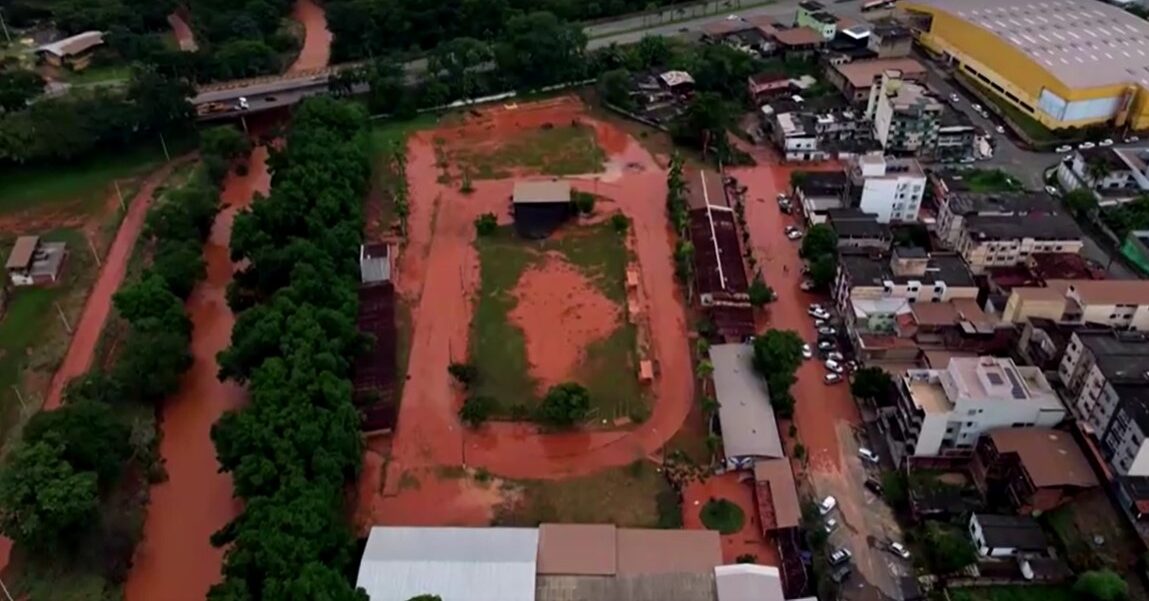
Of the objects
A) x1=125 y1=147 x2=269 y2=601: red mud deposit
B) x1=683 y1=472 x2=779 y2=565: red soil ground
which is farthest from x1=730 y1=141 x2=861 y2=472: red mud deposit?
x1=125 y1=147 x2=269 y2=601: red mud deposit

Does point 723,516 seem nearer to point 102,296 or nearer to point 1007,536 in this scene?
point 1007,536

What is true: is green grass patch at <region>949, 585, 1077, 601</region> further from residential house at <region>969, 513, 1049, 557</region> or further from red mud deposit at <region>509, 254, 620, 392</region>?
red mud deposit at <region>509, 254, 620, 392</region>

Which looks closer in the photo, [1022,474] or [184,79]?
[1022,474]

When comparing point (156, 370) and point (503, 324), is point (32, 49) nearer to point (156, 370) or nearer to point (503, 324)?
point (156, 370)

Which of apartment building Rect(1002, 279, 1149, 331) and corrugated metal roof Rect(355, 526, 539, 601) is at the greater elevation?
apartment building Rect(1002, 279, 1149, 331)

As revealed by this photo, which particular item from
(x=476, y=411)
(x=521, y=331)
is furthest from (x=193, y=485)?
(x=521, y=331)

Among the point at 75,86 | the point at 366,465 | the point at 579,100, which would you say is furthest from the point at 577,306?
the point at 75,86
